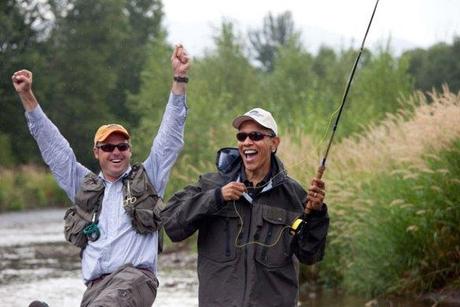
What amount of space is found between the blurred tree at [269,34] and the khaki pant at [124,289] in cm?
12146

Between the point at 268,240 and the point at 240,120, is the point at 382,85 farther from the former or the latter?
the point at 268,240

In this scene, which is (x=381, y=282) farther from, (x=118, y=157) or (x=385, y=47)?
(x=385, y=47)

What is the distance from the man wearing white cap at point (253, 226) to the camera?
5.95 metres

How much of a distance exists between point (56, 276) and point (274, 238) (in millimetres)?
11611

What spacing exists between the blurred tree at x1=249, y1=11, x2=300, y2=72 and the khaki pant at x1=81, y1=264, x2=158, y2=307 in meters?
121

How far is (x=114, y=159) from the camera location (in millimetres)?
7055

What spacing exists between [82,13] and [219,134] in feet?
131

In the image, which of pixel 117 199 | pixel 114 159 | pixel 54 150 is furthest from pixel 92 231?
pixel 54 150

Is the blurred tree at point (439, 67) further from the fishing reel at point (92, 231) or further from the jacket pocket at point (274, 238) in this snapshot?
the jacket pocket at point (274, 238)

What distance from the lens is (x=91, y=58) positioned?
5966cm

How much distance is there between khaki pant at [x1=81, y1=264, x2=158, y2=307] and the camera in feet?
21.4

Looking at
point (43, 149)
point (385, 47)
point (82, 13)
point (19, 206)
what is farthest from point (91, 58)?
point (43, 149)

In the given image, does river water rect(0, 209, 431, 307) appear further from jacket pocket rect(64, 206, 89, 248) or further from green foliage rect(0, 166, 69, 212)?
green foliage rect(0, 166, 69, 212)

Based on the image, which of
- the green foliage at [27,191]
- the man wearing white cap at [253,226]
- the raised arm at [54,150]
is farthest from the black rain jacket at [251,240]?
the green foliage at [27,191]
